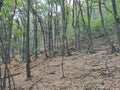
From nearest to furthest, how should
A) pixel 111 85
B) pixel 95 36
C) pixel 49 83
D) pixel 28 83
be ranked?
pixel 111 85
pixel 49 83
pixel 28 83
pixel 95 36

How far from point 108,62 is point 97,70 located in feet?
5.82

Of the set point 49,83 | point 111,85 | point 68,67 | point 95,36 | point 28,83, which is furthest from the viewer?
point 95,36

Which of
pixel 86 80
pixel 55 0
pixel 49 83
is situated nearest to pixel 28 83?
pixel 49 83

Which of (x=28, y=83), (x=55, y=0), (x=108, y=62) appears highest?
(x=55, y=0)

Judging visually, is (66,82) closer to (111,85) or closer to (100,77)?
(100,77)

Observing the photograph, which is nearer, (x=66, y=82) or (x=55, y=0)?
(x=66, y=82)

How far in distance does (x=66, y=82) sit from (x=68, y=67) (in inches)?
173

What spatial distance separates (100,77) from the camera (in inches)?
525

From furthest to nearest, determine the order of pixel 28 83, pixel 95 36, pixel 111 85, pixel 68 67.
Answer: pixel 95 36 → pixel 68 67 → pixel 28 83 → pixel 111 85

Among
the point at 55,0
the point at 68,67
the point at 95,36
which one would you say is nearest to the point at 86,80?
the point at 68,67

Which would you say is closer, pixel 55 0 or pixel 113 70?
pixel 113 70

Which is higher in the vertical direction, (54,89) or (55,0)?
(55,0)

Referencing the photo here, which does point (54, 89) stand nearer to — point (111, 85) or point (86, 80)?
point (86, 80)

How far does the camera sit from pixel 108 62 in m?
16.5
